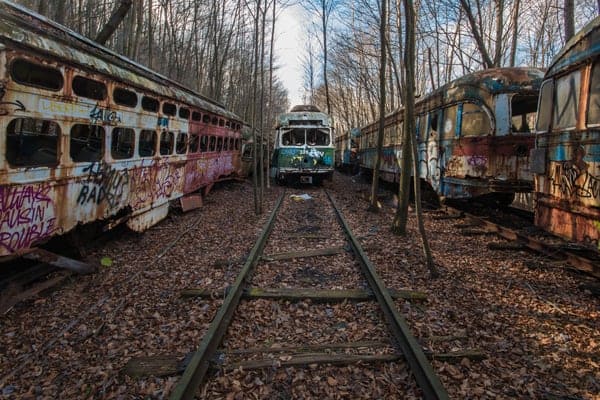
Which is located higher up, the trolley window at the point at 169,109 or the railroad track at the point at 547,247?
the trolley window at the point at 169,109

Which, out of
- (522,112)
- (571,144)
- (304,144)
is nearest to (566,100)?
(571,144)

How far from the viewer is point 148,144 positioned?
26.1 ft

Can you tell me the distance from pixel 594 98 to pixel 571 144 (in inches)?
26.8

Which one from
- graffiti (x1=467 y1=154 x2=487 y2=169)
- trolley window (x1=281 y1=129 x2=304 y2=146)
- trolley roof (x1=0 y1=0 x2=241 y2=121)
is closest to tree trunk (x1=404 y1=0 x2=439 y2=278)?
graffiti (x1=467 y1=154 x2=487 y2=169)

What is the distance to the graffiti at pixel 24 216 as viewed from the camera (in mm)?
4086

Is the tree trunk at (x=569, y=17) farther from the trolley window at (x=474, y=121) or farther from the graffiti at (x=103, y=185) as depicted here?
the graffiti at (x=103, y=185)

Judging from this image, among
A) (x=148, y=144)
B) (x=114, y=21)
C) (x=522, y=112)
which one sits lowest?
(x=148, y=144)

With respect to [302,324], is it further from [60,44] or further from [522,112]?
[522,112]

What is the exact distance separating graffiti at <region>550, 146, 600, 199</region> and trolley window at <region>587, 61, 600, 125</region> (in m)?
0.40

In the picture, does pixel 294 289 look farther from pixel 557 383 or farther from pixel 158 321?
pixel 557 383

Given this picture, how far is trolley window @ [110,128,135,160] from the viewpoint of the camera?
6479 mm

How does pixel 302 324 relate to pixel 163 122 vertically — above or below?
below

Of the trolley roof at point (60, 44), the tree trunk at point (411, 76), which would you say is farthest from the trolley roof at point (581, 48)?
the trolley roof at point (60, 44)

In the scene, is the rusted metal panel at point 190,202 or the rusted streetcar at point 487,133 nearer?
the rusted streetcar at point 487,133
